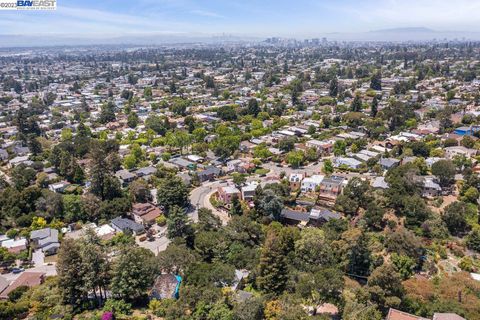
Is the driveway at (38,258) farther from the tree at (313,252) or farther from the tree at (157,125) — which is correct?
the tree at (157,125)

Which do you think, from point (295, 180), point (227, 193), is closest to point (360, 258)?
point (227, 193)

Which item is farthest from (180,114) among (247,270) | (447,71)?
(447,71)

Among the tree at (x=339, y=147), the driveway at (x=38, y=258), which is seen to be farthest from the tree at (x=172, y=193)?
the tree at (x=339, y=147)

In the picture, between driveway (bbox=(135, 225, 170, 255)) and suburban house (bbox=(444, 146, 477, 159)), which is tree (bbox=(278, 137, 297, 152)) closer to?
suburban house (bbox=(444, 146, 477, 159))

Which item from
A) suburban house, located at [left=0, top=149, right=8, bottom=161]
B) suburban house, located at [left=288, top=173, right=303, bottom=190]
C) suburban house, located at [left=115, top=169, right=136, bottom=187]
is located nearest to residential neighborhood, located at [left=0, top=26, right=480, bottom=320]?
suburban house, located at [left=115, top=169, right=136, bottom=187]

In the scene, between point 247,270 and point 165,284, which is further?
point 247,270

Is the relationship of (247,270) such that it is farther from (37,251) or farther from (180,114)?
(180,114)

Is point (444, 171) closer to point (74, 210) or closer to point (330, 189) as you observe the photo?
point (330, 189)
